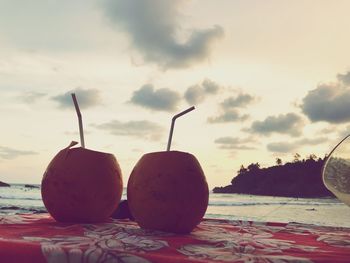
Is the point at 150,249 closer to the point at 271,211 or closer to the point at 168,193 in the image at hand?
the point at 168,193

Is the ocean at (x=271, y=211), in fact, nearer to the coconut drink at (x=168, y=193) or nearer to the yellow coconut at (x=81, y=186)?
the yellow coconut at (x=81, y=186)

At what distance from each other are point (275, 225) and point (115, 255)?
0.66 m

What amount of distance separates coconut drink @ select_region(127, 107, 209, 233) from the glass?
0.28m

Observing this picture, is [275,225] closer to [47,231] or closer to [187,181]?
[187,181]

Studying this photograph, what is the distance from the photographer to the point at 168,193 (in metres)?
0.86

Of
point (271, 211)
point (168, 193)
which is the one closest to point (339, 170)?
point (168, 193)

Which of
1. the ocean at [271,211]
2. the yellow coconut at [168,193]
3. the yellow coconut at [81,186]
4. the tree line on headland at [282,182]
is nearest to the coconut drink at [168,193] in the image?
the yellow coconut at [168,193]

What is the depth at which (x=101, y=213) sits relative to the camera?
1.01 metres

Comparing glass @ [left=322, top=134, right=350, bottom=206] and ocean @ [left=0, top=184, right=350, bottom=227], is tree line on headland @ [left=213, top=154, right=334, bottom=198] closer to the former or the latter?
ocean @ [left=0, top=184, right=350, bottom=227]

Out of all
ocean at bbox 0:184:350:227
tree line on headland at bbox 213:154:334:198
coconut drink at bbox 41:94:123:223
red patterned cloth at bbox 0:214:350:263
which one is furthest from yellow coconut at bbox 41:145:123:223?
tree line on headland at bbox 213:154:334:198

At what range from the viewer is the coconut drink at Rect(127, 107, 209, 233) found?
0.86m

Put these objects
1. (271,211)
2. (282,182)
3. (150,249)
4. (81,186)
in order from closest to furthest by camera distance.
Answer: (150,249), (81,186), (271,211), (282,182)

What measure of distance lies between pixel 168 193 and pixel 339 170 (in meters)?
0.36

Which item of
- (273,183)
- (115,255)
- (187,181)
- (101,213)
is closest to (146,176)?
(187,181)
